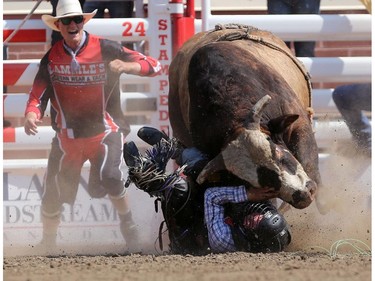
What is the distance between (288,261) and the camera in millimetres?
4562

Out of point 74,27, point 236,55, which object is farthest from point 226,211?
point 74,27

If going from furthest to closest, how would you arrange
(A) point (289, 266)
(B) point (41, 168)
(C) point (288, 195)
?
(B) point (41, 168) → (C) point (288, 195) → (A) point (289, 266)

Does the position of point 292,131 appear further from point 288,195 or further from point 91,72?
point 91,72

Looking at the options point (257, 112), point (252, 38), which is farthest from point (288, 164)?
point (252, 38)

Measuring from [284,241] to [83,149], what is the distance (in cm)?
211

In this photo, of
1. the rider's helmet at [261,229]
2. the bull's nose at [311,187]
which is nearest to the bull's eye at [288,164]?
the bull's nose at [311,187]

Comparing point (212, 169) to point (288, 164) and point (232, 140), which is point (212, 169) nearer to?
point (232, 140)

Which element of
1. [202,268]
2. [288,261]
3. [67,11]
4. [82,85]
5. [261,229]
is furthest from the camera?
[82,85]

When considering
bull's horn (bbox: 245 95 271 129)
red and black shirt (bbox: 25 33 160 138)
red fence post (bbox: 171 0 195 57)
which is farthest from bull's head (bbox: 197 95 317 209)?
red fence post (bbox: 171 0 195 57)

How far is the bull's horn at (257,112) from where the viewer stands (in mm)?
4918

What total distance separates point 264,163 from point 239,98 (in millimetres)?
478

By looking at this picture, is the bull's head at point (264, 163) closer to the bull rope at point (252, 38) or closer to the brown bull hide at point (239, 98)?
the brown bull hide at point (239, 98)

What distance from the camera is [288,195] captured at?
4.89 meters

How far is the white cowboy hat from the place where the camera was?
660 centimetres
